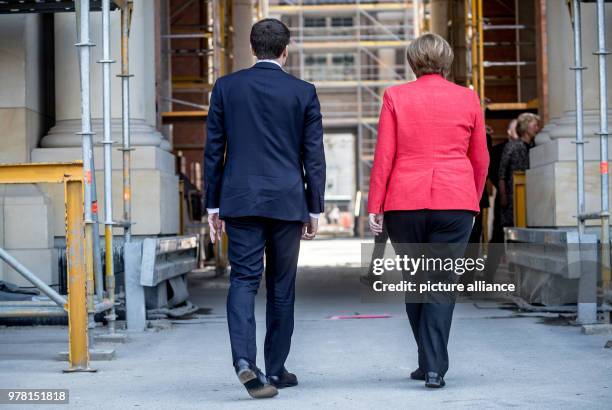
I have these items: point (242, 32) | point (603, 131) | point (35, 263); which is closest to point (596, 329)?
point (603, 131)

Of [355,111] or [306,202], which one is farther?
[355,111]

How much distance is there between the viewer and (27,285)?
31.8ft

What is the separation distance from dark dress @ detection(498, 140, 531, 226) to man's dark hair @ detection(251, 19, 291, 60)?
6.38m

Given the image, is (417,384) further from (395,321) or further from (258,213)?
(395,321)

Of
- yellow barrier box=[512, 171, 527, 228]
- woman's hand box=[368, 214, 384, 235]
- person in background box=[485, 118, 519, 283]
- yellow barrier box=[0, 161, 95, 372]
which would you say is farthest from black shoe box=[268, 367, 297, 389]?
person in background box=[485, 118, 519, 283]

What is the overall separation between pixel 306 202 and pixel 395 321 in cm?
355

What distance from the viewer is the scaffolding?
5288cm

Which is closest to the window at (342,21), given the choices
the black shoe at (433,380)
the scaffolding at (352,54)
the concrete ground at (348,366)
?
the scaffolding at (352,54)

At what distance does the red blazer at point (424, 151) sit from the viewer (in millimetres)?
5934

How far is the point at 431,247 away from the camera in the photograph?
6.03 metres

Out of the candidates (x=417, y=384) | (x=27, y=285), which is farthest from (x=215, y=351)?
(x=27, y=285)

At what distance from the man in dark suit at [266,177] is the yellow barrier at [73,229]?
1115 mm

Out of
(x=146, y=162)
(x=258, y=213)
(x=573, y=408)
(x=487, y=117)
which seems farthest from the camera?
(x=487, y=117)

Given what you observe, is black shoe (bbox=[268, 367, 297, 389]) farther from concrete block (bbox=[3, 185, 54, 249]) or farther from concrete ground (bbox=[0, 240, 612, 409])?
concrete block (bbox=[3, 185, 54, 249])
